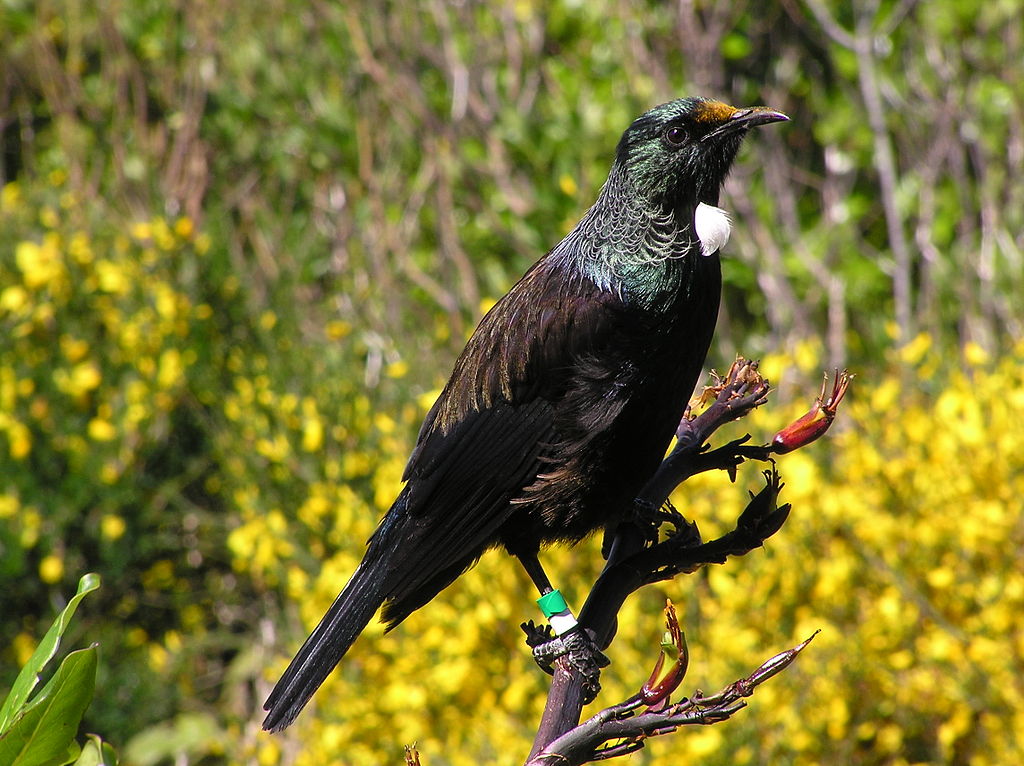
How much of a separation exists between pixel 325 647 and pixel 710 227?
937mm

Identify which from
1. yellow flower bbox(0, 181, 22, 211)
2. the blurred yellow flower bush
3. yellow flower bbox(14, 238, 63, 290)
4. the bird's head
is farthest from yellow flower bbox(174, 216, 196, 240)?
the bird's head

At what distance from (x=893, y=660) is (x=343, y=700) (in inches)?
58.8

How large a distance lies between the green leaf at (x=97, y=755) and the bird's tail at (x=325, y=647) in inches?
12.9

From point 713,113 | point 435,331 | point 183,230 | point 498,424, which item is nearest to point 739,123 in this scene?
point 713,113

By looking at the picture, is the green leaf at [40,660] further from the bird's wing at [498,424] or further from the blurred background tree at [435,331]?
the blurred background tree at [435,331]

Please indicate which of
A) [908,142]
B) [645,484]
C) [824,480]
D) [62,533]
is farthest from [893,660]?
[62,533]

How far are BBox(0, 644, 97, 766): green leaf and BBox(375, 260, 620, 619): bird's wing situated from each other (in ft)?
2.63

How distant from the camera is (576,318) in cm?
216

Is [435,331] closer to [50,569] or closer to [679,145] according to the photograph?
[50,569]

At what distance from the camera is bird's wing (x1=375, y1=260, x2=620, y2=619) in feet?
7.02

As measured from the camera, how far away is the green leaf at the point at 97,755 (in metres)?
1.47

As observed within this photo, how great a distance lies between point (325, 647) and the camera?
1993mm

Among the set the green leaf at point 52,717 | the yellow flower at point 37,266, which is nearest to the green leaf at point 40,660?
the green leaf at point 52,717

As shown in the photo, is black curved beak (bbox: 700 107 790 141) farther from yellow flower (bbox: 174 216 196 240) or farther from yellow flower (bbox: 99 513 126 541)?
yellow flower (bbox: 174 216 196 240)
